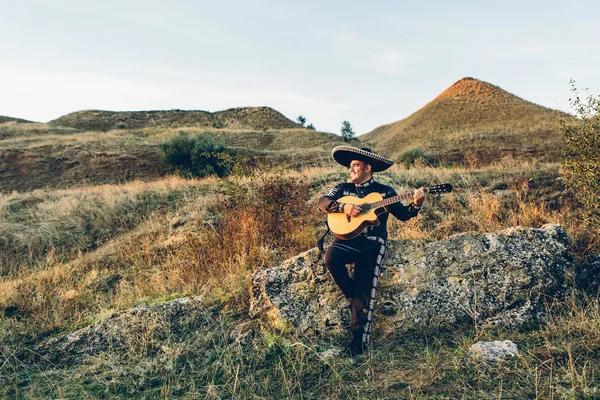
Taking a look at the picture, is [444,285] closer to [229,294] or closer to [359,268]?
[359,268]

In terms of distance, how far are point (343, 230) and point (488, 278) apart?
165cm

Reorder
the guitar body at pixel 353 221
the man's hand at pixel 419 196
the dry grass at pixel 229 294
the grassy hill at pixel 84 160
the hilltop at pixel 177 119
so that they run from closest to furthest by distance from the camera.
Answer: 1. the dry grass at pixel 229 294
2. the man's hand at pixel 419 196
3. the guitar body at pixel 353 221
4. the grassy hill at pixel 84 160
5. the hilltop at pixel 177 119

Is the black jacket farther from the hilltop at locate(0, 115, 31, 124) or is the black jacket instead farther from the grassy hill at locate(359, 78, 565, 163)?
the hilltop at locate(0, 115, 31, 124)

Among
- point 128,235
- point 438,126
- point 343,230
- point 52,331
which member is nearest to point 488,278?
point 343,230

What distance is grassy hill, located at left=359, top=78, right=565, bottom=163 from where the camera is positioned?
2864 cm

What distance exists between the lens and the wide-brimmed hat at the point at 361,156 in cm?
432

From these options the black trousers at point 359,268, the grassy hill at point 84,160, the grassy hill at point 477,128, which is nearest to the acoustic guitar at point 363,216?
the black trousers at point 359,268

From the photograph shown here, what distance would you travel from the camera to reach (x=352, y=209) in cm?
405

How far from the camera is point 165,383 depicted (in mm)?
3529

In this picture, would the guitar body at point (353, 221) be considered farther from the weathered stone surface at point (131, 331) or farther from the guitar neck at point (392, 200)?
the weathered stone surface at point (131, 331)

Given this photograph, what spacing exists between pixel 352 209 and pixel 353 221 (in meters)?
0.13

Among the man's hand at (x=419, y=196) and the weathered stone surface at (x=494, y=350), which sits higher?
the man's hand at (x=419, y=196)

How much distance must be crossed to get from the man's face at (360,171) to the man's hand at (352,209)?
1.54 feet

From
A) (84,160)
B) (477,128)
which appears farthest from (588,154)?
(477,128)
